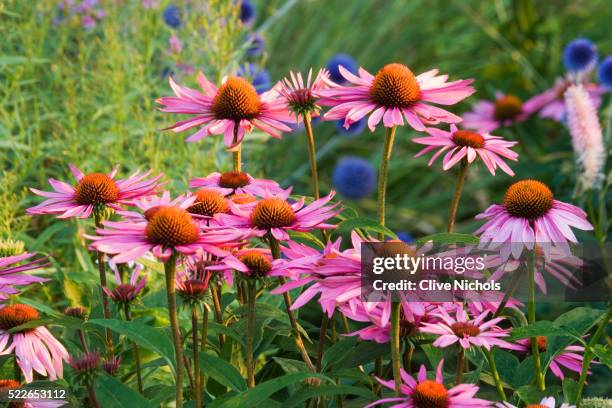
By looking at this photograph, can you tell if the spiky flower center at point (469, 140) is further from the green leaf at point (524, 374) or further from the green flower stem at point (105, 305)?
the green flower stem at point (105, 305)

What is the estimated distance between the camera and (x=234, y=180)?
50.8 inches

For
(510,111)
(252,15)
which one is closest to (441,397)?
(510,111)

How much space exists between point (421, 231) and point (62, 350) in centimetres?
319

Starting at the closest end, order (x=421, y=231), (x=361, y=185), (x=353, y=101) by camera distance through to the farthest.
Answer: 1. (x=353, y=101)
2. (x=361, y=185)
3. (x=421, y=231)

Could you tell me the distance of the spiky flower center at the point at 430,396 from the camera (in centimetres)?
94

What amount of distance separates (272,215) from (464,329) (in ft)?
0.87

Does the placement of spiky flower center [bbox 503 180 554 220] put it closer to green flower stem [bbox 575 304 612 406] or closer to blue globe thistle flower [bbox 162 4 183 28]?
green flower stem [bbox 575 304 612 406]

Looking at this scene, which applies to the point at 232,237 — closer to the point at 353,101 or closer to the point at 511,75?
the point at 353,101

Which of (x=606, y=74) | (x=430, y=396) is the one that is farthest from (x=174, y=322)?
(x=606, y=74)

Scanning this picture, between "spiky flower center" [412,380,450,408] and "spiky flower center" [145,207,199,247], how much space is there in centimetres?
29

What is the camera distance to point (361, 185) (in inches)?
148

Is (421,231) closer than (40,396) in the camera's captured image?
No

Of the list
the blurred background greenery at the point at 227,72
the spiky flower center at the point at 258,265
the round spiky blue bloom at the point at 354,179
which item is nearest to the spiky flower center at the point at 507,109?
the blurred background greenery at the point at 227,72

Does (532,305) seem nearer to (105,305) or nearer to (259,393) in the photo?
(259,393)
